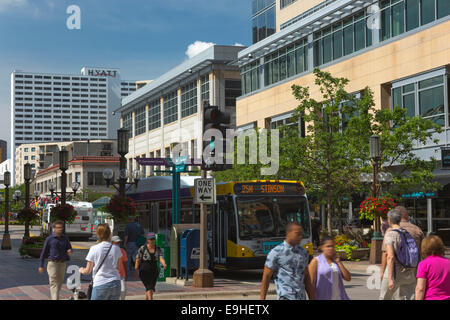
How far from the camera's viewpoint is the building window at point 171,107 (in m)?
82.8

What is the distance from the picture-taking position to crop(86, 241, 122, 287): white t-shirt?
979 centimetres

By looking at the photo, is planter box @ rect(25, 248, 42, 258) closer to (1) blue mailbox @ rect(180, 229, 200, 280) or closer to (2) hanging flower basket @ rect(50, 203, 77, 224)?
(2) hanging flower basket @ rect(50, 203, 77, 224)

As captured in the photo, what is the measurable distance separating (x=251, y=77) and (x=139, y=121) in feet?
123

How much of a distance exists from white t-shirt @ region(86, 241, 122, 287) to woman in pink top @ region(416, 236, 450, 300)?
160 inches

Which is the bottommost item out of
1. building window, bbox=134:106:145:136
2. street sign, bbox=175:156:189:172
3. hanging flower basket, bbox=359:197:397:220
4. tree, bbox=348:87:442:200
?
hanging flower basket, bbox=359:197:397:220

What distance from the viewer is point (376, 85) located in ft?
142

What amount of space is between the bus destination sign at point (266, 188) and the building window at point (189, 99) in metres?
55.0

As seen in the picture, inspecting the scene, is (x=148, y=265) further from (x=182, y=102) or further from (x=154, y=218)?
(x=182, y=102)

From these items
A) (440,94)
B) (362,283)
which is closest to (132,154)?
(440,94)

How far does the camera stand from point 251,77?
6131cm

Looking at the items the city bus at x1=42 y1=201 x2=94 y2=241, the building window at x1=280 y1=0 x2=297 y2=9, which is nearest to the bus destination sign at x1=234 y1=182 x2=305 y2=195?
the city bus at x1=42 y1=201 x2=94 y2=241

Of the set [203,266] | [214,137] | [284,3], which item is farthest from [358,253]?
Answer: [284,3]

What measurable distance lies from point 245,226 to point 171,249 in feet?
7.92
